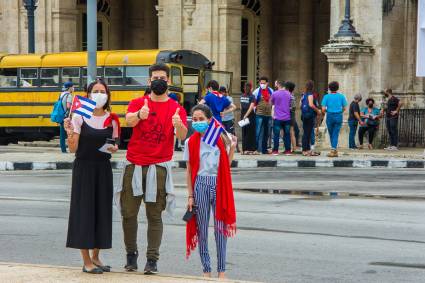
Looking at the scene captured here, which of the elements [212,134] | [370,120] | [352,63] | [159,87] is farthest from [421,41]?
[159,87]

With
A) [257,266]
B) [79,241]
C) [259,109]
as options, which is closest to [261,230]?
[257,266]

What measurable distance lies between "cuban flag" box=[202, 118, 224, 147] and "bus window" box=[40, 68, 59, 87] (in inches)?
855

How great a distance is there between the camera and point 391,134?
27703mm

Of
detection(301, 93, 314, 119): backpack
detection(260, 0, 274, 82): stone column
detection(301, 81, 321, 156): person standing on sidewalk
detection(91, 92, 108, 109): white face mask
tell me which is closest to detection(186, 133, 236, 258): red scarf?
detection(91, 92, 108, 109): white face mask

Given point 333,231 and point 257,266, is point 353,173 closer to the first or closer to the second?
point 333,231

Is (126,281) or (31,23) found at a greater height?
(31,23)

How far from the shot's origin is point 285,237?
40.8ft

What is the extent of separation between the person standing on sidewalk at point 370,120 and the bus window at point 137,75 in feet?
19.1

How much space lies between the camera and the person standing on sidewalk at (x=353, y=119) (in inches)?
1082

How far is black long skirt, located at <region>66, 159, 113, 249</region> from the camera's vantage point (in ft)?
31.1

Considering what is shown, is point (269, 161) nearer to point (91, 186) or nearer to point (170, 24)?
point (170, 24)

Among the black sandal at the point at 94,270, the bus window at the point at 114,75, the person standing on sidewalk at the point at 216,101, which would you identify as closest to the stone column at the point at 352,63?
the bus window at the point at 114,75

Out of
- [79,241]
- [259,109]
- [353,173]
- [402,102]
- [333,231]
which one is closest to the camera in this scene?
[79,241]

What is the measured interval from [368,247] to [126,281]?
3.70 metres
